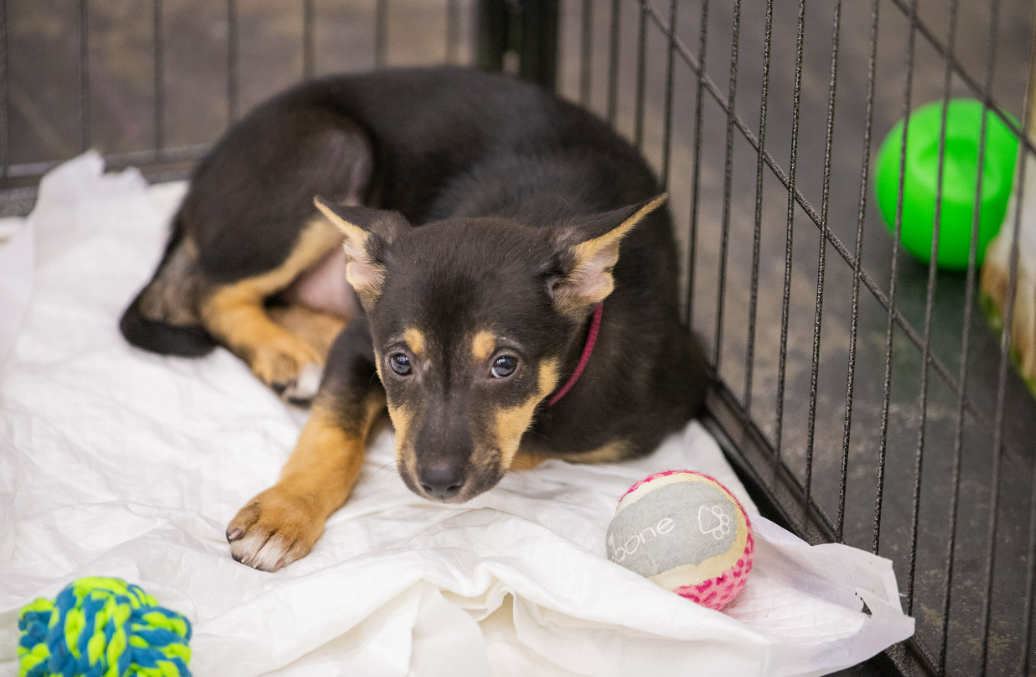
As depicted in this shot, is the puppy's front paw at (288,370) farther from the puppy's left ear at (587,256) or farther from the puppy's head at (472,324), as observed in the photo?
the puppy's left ear at (587,256)

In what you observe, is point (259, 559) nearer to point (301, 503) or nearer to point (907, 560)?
point (301, 503)

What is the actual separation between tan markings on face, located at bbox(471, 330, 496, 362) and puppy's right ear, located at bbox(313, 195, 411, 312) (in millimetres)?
A: 305

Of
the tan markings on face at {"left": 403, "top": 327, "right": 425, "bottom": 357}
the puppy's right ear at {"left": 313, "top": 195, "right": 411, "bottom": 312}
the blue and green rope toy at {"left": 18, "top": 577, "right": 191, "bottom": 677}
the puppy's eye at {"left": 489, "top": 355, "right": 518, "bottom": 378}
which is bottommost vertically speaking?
the blue and green rope toy at {"left": 18, "top": 577, "right": 191, "bottom": 677}

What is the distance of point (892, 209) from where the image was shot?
393 centimetres

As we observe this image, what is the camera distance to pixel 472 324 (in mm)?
2318

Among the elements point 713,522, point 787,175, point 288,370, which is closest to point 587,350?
point 713,522

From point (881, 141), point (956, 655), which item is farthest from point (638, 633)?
point (881, 141)

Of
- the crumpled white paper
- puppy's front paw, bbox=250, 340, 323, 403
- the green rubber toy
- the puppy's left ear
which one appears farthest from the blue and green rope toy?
the green rubber toy

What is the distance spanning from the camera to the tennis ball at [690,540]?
2311 mm

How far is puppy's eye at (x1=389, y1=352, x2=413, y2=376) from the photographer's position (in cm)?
242

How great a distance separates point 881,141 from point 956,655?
288 centimetres

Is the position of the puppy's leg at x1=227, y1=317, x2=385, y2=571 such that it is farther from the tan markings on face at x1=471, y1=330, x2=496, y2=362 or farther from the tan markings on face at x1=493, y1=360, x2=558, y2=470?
the tan markings on face at x1=471, y1=330, x2=496, y2=362

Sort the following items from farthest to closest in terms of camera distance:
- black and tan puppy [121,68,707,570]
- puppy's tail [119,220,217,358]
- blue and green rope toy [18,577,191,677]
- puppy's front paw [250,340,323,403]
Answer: puppy's tail [119,220,217,358] < puppy's front paw [250,340,323,403] < black and tan puppy [121,68,707,570] < blue and green rope toy [18,577,191,677]

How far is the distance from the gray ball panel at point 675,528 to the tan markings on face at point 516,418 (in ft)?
1.01
